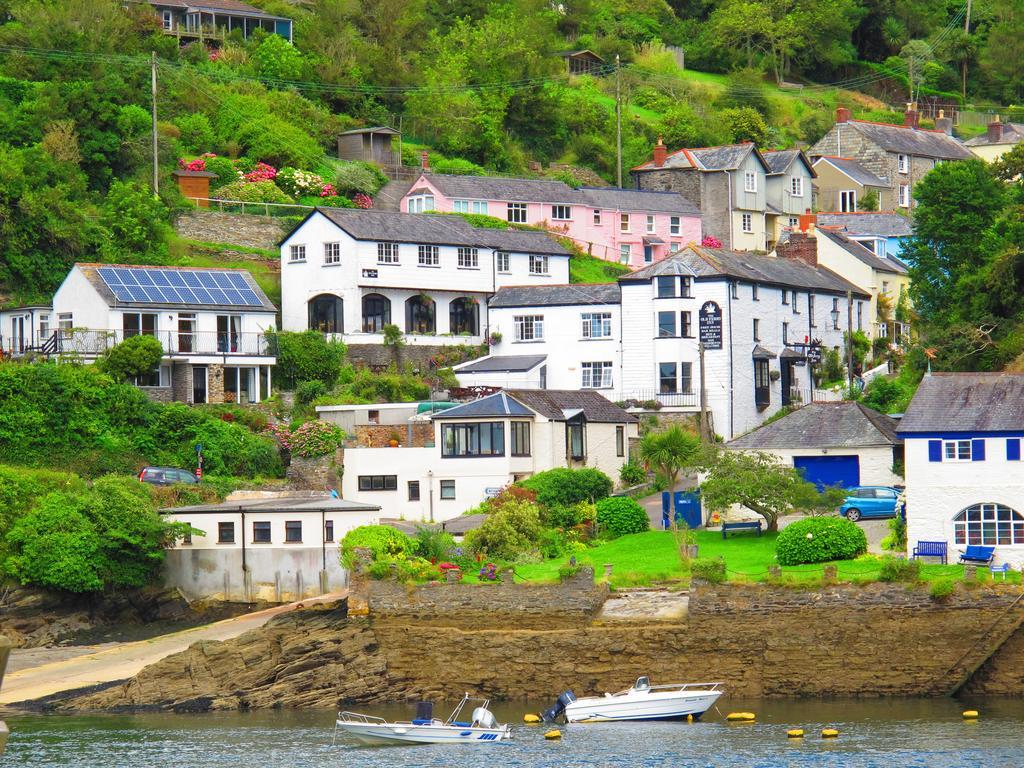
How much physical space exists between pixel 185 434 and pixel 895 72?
9133cm

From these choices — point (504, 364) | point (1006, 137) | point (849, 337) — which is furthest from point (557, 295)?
point (1006, 137)

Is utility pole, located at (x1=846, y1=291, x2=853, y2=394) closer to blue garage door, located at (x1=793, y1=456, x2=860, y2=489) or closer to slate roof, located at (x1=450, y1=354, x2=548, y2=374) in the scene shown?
slate roof, located at (x1=450, y1=354, x2=548, y2=374)

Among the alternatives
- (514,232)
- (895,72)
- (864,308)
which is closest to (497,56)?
(514,232)

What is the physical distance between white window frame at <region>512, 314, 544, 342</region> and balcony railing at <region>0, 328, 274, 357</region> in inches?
478

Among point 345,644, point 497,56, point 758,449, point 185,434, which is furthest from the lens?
point 497,56

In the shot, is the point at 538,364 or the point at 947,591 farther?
the point at 538,364

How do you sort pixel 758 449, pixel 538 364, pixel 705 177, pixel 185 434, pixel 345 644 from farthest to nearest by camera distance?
pixel 705 177
pixel 538 364
pixel 185 434
pixel 758 449
pixel 345 644

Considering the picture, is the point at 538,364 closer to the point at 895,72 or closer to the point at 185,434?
the point at 185,434

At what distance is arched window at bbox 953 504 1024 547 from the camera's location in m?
52.5

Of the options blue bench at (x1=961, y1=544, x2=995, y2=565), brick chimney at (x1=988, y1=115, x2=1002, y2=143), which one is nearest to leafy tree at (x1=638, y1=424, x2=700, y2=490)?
blue bench at (x1=961, y1=544, x2=995, y2=565)

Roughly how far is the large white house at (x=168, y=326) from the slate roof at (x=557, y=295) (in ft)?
37.7

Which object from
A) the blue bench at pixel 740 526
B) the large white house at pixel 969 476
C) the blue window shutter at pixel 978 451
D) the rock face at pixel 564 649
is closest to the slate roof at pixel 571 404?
the blue bench at pixel 740 526

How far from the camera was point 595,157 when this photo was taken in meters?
Result: 115

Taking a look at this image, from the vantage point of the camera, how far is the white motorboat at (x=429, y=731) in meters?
47.3
